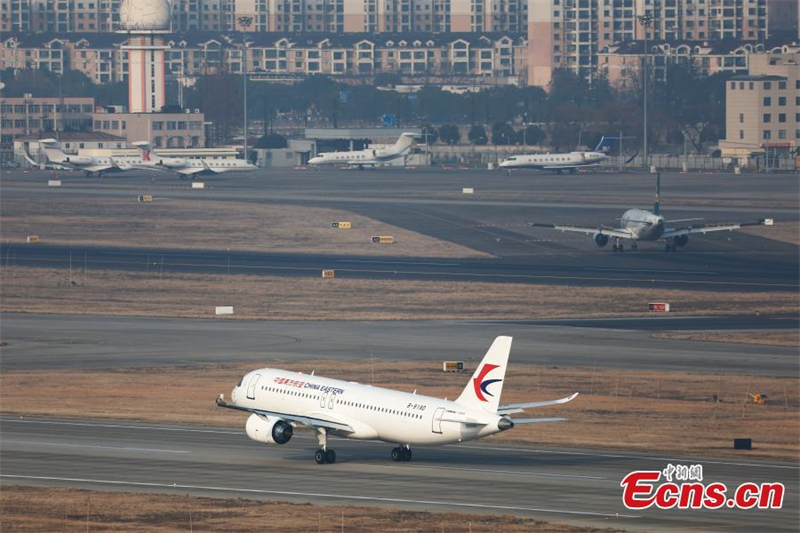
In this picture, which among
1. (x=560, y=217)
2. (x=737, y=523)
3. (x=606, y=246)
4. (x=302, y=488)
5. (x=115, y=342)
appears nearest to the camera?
(x=737, y=523)

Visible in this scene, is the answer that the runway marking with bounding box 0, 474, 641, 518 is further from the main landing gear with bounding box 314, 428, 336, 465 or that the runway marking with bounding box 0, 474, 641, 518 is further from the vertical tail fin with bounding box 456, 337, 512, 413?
the main landing gear with bounding box 314, 428, 336, 465

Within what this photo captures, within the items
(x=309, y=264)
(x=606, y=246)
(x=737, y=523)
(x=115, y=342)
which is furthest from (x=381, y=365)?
(x=606, y=246)

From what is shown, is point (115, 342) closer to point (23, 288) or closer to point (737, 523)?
point (23, 288)

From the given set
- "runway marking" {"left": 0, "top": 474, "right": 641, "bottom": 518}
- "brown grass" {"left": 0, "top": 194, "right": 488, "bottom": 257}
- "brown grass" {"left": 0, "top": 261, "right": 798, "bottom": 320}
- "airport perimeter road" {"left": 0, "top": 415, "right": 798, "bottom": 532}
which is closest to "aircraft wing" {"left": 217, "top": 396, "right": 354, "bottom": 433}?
"airport perimeter road" {"left": 0, "top": 415, "right": 798, "bottom": 532}

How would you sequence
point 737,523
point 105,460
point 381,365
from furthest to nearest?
point 381,365
point 105,460
point 737,523

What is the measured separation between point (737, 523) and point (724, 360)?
44.2 meters

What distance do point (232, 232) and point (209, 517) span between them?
126 m

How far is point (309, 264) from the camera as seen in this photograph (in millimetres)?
151500

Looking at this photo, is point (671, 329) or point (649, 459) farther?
point (671, 329)

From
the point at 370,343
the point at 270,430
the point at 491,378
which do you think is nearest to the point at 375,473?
the point at 270,430

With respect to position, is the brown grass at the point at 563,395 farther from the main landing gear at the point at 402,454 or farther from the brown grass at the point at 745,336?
the brown grass at the point at 745,336

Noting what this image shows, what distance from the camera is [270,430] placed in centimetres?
6688

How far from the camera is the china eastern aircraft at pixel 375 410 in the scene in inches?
2472

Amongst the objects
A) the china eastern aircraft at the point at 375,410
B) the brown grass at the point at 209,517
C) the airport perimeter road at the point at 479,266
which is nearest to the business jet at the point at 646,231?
the airport perimeter road at the point at 479,266
